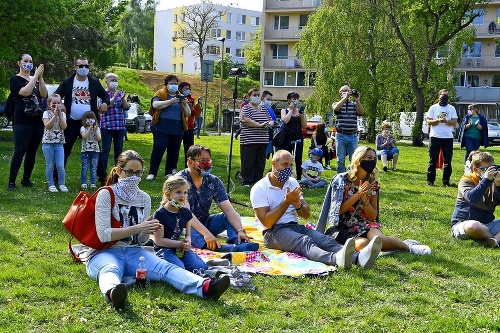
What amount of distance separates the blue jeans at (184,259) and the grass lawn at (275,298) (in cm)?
45

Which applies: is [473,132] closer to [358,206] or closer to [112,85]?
[112,85]

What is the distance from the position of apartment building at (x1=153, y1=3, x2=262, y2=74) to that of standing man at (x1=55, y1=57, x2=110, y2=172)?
71.8 meters

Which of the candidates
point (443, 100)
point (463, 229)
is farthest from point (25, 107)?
point (443, 100)

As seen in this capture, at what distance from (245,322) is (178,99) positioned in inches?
321

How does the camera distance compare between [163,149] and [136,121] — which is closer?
[163,149]

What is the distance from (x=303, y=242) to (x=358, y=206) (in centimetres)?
82

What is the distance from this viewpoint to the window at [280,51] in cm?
6356

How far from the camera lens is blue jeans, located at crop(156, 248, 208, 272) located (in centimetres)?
617

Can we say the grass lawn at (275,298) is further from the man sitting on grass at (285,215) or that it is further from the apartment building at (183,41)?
the apartment building at (183,41)

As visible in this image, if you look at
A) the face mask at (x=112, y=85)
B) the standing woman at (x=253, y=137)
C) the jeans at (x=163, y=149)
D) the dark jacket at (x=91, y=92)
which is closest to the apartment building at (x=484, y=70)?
the standing woman at (x=253, y=137)

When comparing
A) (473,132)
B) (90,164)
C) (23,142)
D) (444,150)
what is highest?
(473,132)

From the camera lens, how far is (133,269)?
582 cm

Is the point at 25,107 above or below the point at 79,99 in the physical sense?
below

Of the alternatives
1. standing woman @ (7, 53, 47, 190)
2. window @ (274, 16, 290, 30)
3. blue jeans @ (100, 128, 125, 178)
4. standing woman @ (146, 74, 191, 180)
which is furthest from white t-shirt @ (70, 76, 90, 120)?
window @ (274, 16, 290, 30)
